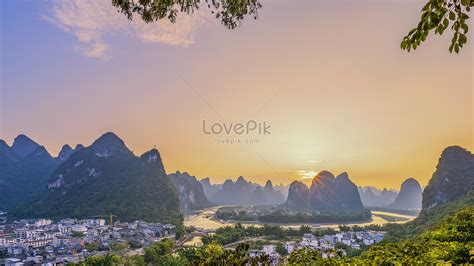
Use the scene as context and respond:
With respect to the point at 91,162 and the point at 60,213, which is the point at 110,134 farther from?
the point at 60,213

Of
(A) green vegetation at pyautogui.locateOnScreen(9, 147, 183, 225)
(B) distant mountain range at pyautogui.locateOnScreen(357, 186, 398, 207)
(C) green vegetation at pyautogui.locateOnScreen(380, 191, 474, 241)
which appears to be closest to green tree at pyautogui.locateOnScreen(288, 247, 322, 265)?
(C) green vegetation at pyautogui.locateOnScreen(380, 191, 474, 241)

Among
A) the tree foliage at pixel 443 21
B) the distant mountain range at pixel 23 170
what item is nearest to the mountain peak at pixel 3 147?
the distant mountain range at pixel 23 170

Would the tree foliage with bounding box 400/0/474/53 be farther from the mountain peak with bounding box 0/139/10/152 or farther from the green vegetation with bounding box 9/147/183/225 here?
the mountain peak with bounding box 0/139/10/152

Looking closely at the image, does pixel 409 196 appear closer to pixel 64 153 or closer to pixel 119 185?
pixel 119 185

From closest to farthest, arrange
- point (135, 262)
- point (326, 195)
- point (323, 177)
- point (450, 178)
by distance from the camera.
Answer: point (135, 262)
point (450, 178)
point (326, 195)
point (323, 177)

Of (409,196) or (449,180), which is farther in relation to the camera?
(409,196)

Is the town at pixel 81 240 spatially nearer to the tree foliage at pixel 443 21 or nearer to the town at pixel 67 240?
the town at pixel 67 240

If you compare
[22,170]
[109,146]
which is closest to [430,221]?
[109,146]
